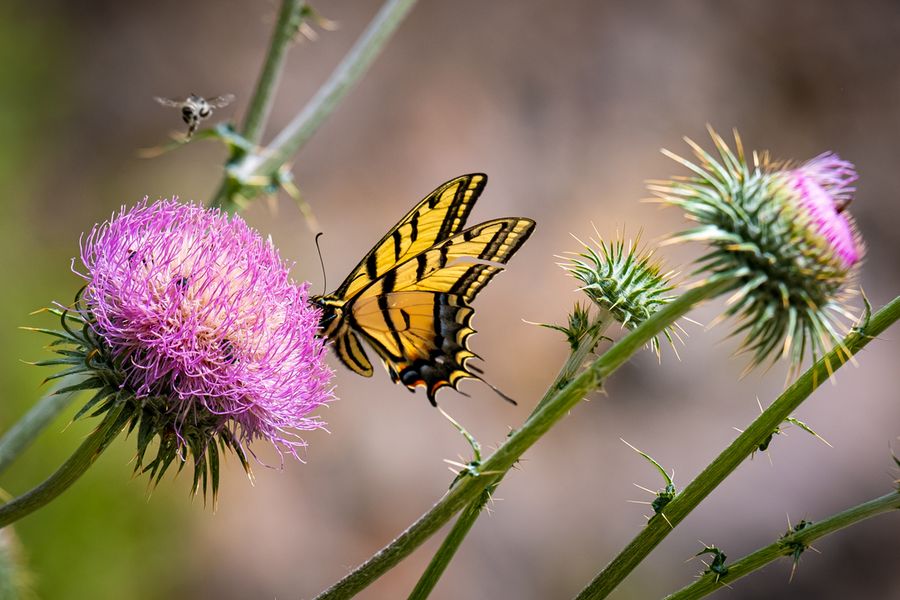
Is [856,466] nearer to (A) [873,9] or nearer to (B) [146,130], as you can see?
(A) [873,9]

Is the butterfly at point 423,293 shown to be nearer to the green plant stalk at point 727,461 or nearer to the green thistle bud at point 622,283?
the green thistle bud at point 622,283

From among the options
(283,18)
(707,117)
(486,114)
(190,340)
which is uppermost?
(707,117)

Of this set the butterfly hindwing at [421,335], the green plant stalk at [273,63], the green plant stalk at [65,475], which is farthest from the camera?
the green plant stalk at [273,63]

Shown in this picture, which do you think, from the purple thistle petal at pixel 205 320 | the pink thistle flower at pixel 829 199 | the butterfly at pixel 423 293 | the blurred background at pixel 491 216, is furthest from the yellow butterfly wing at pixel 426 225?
the blurred background at pixel 491 216

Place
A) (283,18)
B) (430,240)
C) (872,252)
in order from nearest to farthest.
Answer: (430,240)
(283,18)
(872,252)

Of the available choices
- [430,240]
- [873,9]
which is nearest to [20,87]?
[430,240]

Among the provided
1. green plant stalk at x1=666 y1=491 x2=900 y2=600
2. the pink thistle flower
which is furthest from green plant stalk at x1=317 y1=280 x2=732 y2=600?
green plant stalk at x1=666 y1=491 x2=900 y2=600

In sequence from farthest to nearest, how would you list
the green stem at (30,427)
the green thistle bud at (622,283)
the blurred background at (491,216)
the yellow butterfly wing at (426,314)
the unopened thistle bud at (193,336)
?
1. the blurred background at (491,216)
2. the yellow butterfly wing at (426,314)
3. the green stem at (30,427)
4. the green thistle bud at (622,283)
5. the unopened thistle bud at (193,336)
